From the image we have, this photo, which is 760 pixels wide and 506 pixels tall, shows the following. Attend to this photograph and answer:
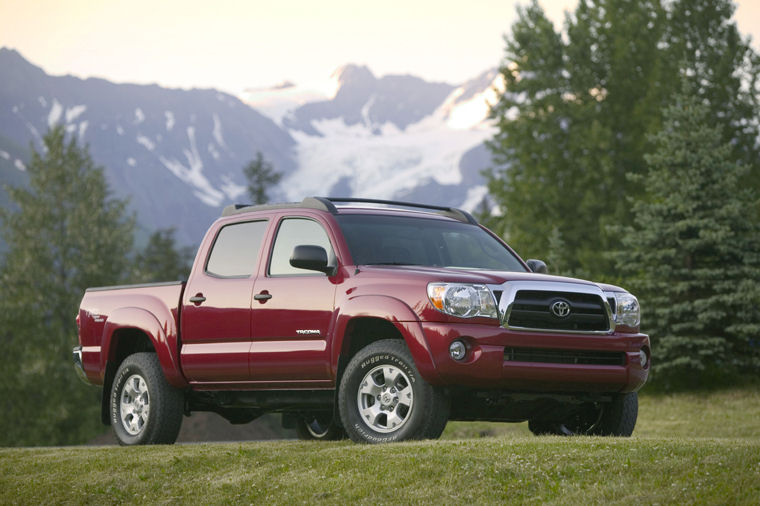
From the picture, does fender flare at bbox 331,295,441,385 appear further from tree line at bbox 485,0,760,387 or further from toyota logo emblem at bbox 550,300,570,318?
tree line at bbox 485,0,760,387

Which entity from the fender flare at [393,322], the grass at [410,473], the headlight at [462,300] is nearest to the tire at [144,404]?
the grass at [410,473]

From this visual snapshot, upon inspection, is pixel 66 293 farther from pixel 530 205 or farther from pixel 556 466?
pixel 556 466

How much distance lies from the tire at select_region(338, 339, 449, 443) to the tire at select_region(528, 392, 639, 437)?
71.1 inches

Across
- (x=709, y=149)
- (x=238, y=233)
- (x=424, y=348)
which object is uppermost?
(x=709, y=149)

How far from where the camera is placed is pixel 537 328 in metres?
9.05

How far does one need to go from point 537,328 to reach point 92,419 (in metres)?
42.4

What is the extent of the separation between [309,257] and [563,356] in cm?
215

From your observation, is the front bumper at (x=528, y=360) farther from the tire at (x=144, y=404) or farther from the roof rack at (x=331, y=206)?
the tire at (x=144, y=404)

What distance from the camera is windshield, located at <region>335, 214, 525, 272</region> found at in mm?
9984

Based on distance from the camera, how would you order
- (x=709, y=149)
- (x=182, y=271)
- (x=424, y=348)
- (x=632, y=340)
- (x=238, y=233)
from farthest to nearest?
(x=182, y=271) < (x=709, y=149) < (x=238, y=233) < (x=632, y=340) < (x=424, y=348)

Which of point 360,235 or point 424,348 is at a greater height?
point 360,235

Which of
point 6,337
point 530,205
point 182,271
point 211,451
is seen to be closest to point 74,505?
point 211,451

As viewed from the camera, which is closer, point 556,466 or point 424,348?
point 556,466

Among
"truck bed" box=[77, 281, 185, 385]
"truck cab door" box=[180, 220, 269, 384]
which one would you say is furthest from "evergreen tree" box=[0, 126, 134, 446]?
"truck cab door" box=[180, 220, 269, 384]
